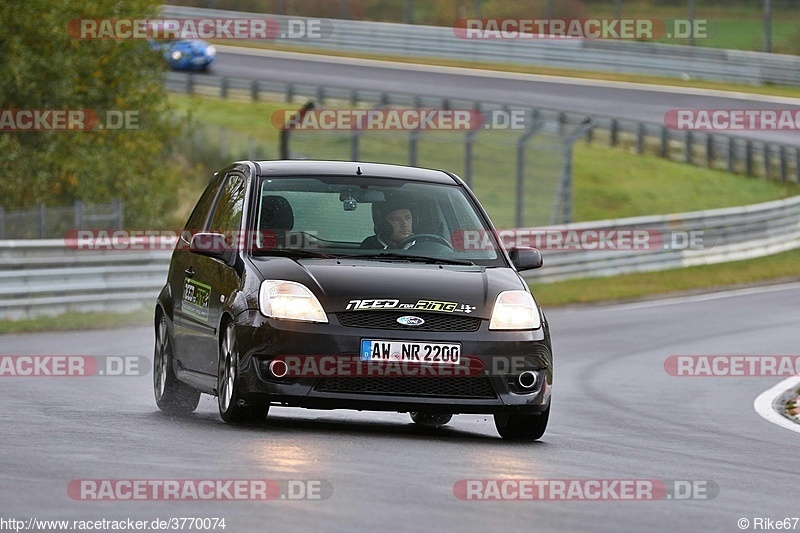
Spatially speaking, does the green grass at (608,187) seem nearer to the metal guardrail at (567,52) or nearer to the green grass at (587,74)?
the green grass at (587,74)

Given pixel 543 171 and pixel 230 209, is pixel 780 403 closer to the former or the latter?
pixel 230 209

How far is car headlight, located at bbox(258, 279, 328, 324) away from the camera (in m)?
9.19

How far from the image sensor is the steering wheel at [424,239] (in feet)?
32.7

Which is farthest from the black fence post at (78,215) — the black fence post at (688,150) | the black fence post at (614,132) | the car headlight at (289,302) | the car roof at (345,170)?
the black fence post at (688,150)

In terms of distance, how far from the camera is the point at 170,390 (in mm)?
11039

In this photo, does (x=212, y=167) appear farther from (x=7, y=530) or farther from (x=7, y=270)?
(x=7, y=530)

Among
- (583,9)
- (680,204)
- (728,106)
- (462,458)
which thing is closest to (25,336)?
(462,458)

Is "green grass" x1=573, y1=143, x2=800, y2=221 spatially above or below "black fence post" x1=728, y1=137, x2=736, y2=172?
below

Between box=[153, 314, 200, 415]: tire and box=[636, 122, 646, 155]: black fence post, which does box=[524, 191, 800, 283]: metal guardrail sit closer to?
box=[636, 122, 646, 155]: black fence post

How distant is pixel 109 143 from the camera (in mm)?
30844

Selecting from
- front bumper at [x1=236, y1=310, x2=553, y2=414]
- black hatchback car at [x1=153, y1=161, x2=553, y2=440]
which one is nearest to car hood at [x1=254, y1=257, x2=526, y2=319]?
black hatchback car at [x1=153, y1=161, x2=553, y2=440]

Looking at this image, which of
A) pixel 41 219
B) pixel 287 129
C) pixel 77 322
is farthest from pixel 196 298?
pixel 287 129

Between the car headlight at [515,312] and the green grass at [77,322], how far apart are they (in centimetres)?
1120

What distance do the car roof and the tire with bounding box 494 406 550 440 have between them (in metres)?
1.60
